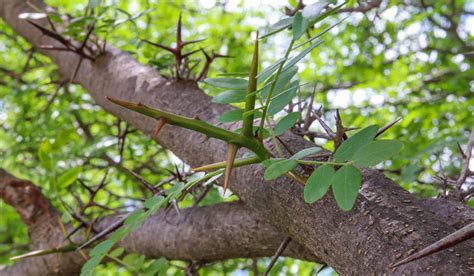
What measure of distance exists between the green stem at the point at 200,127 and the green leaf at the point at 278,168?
0.05 meters

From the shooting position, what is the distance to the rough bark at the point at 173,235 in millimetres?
1114

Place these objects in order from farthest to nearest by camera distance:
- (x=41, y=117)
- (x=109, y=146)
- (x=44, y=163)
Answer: (x=41, y=117) < (x=109, y=146) < (x=44, y=163)

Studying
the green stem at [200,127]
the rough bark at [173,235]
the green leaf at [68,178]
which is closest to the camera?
the green stem at [200,127]

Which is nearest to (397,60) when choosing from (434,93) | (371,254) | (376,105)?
→ (434,93)

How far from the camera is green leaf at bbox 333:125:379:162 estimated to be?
684 mm

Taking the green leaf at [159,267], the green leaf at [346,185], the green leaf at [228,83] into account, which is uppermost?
the green leaf at [228,83]

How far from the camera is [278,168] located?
0.67m

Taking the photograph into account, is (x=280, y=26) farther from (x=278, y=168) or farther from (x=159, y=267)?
(x=159, y=267)

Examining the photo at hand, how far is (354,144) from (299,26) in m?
0.16

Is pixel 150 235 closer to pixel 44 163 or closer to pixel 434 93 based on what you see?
pixel 44 163

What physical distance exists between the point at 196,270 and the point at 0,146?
6.43ft

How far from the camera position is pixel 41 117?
235cm

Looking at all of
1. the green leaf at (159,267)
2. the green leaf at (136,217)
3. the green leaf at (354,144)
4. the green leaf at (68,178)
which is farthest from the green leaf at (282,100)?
the green leaf at (68,178)

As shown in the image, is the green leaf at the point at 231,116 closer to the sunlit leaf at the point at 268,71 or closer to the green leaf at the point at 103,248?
the sunlit leaf at the point at 268,71
